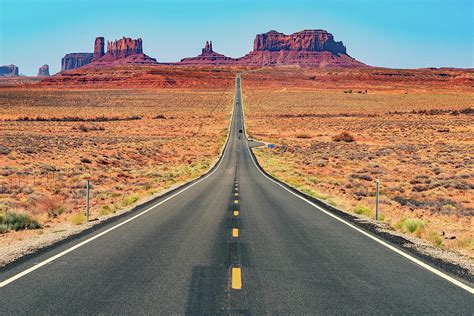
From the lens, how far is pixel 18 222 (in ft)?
44.3

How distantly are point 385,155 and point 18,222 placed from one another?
4040 centimetres

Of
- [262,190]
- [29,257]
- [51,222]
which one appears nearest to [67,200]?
[51,222]

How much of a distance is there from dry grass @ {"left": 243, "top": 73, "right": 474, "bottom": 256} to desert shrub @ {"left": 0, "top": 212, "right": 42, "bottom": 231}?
457 inches

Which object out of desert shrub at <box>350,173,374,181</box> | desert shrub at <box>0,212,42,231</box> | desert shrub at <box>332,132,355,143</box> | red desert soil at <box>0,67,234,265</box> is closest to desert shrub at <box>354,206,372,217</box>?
red desert soil at <box>0,67,234,265</box>

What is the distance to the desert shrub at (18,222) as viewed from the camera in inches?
525

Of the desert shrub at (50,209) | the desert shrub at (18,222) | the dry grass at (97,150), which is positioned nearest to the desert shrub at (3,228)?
the desert shrub at (18,222)

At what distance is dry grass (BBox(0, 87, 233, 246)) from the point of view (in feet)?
70.0

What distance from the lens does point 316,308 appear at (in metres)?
5.87

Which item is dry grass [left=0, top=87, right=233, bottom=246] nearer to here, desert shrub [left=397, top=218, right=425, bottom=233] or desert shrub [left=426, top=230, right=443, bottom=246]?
desert shrub [left=397, top=218, right=425, bottom=233]

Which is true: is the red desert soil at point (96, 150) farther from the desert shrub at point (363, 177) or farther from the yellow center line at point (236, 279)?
the desert shrub at point (363, 177)

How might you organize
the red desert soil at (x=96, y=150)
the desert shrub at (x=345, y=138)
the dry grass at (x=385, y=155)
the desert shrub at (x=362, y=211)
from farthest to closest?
the desert shrub at (x=345, y=138)
the red desert soil at (x=96, y=150)
the dry grass at (x=385, y=155)
the desert shrub at (x=362, y=211)

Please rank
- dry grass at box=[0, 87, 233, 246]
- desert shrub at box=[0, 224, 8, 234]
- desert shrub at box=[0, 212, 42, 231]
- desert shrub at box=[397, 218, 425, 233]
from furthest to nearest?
dry grass at box=[0, 87, 233, 246]
desert shrub at box=[0, 212, 42, 231]
desert shrub at box=[0, 224, 8, 234]
desert shrub at box=[397, 218, 425, 233]

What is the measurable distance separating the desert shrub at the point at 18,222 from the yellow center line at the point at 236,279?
8.69 meters

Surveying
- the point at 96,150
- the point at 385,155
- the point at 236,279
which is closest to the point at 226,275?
the point at 236,279
